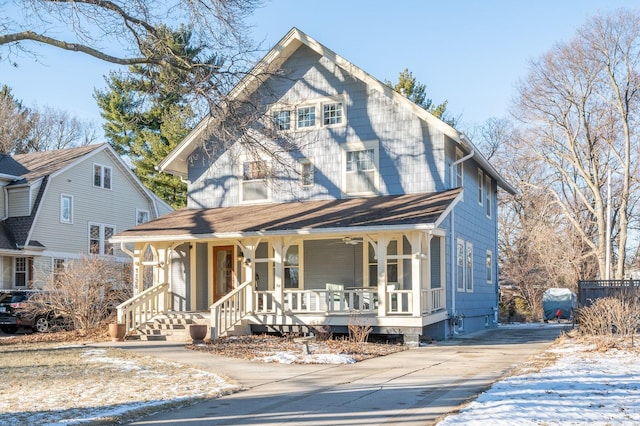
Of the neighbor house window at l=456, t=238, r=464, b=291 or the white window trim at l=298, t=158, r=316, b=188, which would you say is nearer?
the neighbor house window at l=456, t=238, r=464, b=291

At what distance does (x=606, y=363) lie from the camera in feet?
40.3

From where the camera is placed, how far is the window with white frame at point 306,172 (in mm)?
20766

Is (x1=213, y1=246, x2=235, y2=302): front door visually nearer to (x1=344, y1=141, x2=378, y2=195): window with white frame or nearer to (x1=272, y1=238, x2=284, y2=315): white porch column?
(x1=272, y1=238, x2=284, y2=315): white porch column

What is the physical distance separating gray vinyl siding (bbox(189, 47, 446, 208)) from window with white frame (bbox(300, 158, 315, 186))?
0.15 metres

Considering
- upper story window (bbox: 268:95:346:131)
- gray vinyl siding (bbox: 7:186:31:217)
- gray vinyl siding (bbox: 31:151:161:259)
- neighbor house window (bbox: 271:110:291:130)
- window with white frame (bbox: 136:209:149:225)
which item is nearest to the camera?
upper story window (bbox: 268:95:346:131)

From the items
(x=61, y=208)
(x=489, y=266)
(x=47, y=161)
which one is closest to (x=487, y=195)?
(x=489, y=266)

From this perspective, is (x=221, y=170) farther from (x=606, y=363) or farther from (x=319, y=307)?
(x=606, y=363)

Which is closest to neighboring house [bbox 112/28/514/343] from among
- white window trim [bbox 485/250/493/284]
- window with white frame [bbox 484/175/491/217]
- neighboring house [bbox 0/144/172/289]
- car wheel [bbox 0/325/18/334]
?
window with white frame [bbox 484/175/491/217]

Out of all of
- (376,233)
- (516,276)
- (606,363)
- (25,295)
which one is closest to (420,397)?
(606,363)

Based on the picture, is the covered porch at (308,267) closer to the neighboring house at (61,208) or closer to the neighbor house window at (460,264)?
the neighbor house window at (460,264)

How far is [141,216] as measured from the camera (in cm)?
3481

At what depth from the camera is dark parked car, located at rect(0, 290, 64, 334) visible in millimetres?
21625

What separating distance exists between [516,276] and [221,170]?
2147 centimetres

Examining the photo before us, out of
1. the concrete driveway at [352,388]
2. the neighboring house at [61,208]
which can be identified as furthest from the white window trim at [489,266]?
the neighboring house at [61,208]
